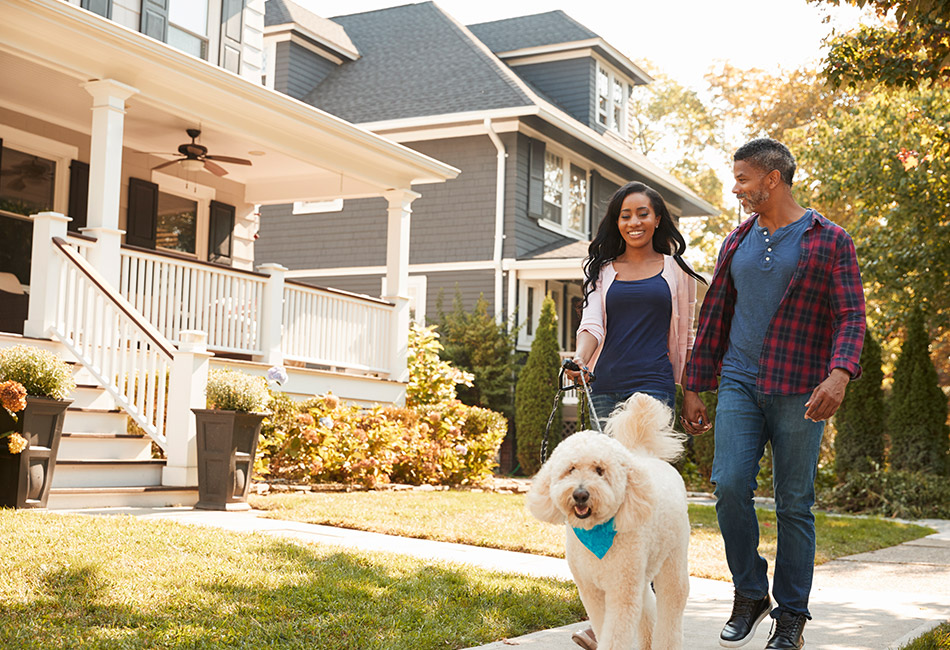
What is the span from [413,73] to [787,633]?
1884cm

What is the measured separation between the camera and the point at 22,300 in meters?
11.4

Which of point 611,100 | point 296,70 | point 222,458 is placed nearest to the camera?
point 222,458

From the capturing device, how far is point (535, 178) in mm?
20047

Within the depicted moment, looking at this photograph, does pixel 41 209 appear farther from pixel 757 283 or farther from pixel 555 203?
pixel 555 203

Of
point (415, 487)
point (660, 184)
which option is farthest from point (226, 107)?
point (660, 184)

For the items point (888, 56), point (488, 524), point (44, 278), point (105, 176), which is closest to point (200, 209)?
point (105, 176)

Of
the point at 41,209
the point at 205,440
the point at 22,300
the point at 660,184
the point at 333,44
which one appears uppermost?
the point at 333,44

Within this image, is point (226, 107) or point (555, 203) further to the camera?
point (555, 203)

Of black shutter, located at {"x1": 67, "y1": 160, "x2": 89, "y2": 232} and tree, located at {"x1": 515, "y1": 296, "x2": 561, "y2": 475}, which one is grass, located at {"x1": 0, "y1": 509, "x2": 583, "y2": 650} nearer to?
black shutter, located at {"x1": 67, "y1": 160, "x2": 89, "y2": 232}

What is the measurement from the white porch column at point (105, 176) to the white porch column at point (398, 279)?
4605 mm

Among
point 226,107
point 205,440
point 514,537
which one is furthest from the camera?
point 226,107

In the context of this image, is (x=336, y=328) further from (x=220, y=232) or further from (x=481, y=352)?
(x=481, y=352)

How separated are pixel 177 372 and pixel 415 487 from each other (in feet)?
12.2

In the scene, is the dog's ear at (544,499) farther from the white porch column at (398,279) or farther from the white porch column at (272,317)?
the white porch column at (398,279)
